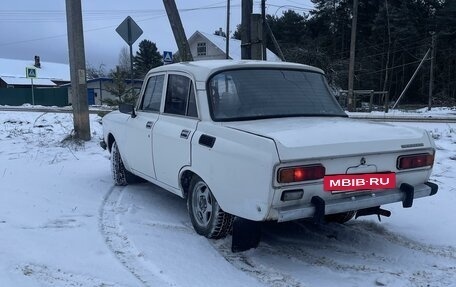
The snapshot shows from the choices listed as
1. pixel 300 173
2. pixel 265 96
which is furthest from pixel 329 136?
pixel 265 96

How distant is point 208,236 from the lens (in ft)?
15.1

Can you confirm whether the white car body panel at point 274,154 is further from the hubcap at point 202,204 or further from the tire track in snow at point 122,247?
the tire track in snow at point 122,247

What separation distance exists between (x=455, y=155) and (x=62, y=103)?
44803mm

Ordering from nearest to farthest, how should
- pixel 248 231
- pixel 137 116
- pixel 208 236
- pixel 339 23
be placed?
pixel 248 231
pixel 208 236
pixel 137 116
pixel 339 23

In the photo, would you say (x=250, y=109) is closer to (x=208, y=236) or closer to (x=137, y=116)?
(x=208, y=236)

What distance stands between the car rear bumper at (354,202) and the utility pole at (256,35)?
609 cm

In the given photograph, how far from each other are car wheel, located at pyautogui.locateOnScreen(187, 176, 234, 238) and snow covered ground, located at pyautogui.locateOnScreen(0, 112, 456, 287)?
0.12 metres

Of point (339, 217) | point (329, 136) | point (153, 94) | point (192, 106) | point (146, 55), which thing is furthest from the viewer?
point (146, 55)

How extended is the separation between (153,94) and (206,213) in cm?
193

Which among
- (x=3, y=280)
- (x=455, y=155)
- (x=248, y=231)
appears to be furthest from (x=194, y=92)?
(x=455, y=155)

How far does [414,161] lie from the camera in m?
4.28

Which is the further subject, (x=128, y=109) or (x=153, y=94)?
(x=128, y=109)

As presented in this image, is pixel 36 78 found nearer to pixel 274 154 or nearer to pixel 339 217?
pixel 339 217

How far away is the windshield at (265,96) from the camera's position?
4639mm
